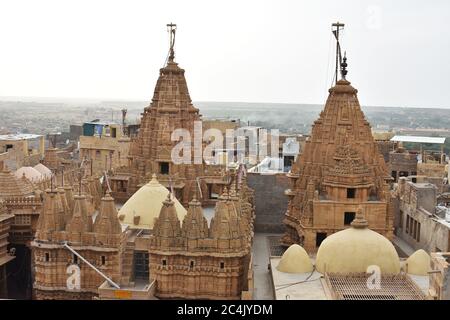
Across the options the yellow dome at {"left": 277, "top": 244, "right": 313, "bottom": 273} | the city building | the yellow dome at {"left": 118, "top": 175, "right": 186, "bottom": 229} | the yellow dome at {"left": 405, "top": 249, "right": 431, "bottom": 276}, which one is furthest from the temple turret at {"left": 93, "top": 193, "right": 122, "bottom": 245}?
the city building

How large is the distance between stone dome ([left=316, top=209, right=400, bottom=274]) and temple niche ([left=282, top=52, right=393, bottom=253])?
344 cm

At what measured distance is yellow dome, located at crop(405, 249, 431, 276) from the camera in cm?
2186

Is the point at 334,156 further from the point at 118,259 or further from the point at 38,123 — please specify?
the point at 38,123

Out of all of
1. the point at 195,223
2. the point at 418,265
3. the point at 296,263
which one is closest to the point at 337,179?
the point at 296,263


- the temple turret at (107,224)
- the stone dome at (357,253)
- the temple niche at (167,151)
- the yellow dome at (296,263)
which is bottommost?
the yellow dome at (296,263)

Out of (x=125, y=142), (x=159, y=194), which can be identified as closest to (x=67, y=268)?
(x=159, y=194)

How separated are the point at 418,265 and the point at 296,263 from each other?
4.20m

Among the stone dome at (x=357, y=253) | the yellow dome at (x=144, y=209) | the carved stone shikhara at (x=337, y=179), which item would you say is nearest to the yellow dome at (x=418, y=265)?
the stone dome at (x=357, y=253)

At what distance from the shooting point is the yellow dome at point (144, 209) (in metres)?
24.3

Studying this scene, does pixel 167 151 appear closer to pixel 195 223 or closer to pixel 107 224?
pixel 107 224

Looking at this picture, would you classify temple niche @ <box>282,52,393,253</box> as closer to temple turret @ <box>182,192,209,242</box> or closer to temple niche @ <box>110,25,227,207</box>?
temple niche @ <box>110,25,227,207</box>

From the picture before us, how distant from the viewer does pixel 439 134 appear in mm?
84875

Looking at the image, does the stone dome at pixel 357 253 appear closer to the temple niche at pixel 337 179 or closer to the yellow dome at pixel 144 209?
the temple niche at pixel 337 179

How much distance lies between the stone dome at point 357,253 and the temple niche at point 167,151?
9336mm
